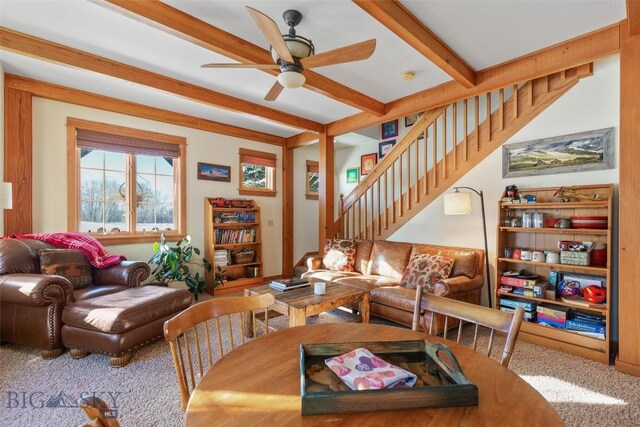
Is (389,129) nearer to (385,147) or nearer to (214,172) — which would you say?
(385,147)

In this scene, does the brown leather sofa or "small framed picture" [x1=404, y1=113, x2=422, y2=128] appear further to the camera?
"small framed picture" [x1=404, y1=113, x2=422, y2=128]

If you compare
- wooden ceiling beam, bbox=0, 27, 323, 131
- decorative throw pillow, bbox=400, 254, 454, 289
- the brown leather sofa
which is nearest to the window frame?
wooden ceiling beam, bbox=0, 27, 323, 131

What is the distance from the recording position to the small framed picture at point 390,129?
5367 millimetres

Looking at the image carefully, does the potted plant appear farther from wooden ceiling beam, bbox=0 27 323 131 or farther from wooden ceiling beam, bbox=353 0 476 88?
wooden ceiling beam, bbox=353 0 476 88

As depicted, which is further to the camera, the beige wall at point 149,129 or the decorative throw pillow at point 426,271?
the beige wall at point 149,129

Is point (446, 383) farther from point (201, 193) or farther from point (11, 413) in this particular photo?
point (201, 193)

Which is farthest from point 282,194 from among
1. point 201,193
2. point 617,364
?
point 617,364

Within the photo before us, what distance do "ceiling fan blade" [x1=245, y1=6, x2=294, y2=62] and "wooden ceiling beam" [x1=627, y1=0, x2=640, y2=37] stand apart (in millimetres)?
2214

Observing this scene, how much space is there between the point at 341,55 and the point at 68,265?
3085 millimetres

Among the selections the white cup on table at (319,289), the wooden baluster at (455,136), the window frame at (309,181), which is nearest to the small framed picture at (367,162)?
the window frame at (309,181)

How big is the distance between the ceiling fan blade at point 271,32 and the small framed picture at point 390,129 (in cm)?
357

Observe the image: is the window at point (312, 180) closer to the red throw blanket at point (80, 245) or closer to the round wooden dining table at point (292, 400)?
the red throw blanket at point (80, 245)

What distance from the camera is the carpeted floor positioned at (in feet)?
6.08

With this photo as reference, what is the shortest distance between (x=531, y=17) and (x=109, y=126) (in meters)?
4.42
